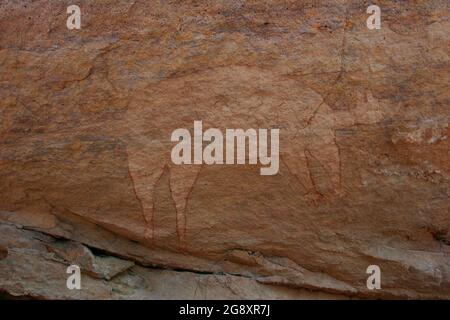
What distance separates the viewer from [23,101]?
328cm

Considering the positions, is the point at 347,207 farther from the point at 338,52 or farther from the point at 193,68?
the point at 193,68

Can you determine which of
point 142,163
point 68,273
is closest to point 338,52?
point 142,163

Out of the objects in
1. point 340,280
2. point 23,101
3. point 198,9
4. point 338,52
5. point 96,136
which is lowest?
point 340,280

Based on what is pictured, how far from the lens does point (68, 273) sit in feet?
10.5

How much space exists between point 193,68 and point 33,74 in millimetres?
900

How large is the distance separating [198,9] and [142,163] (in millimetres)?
902

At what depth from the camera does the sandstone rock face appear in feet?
10.4

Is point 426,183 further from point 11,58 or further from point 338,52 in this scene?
point 11,58

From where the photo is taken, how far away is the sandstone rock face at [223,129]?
316 cm

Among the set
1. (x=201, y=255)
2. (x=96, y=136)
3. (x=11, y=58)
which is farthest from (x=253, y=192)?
(x=11, y=58)

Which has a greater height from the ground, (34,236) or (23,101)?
(23,101)

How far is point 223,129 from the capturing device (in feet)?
10.5

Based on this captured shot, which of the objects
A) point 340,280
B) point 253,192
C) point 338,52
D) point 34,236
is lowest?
point 340,280

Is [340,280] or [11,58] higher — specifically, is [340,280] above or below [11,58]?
below
